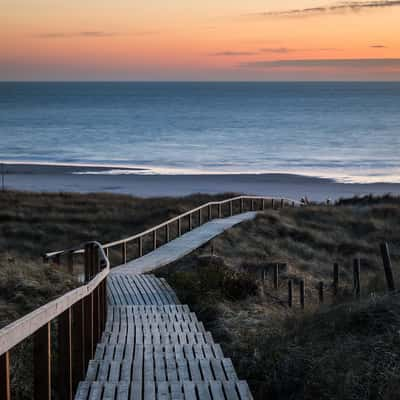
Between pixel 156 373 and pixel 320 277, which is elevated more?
pixel 156 373

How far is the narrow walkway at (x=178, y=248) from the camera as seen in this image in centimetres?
1819

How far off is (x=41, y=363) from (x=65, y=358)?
941 mm

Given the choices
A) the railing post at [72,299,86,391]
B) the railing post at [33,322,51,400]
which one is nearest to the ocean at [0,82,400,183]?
the railing post at [72,299,86,391]

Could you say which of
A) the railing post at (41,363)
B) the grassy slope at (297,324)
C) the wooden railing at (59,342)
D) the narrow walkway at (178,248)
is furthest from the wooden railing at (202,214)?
the railing post at (41,363)

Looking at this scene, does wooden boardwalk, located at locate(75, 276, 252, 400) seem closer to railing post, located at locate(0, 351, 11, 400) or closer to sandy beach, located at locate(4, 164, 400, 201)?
railing post, located at locate(0, 351, 11, 400)

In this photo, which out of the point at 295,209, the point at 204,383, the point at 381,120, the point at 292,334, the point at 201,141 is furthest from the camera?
the point at 381,120

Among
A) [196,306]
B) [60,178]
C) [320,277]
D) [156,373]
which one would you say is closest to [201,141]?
[60,178]

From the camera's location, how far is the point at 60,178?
54688 millimetres

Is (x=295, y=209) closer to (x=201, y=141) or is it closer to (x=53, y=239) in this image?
(x=53, y=239)

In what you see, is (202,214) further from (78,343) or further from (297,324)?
(78,343)

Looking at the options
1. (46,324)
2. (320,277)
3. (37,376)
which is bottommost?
(320,277)

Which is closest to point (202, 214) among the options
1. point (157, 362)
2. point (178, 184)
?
point (178, 184)

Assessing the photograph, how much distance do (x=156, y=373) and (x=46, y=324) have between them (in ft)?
7.57

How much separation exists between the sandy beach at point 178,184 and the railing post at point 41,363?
134ft
